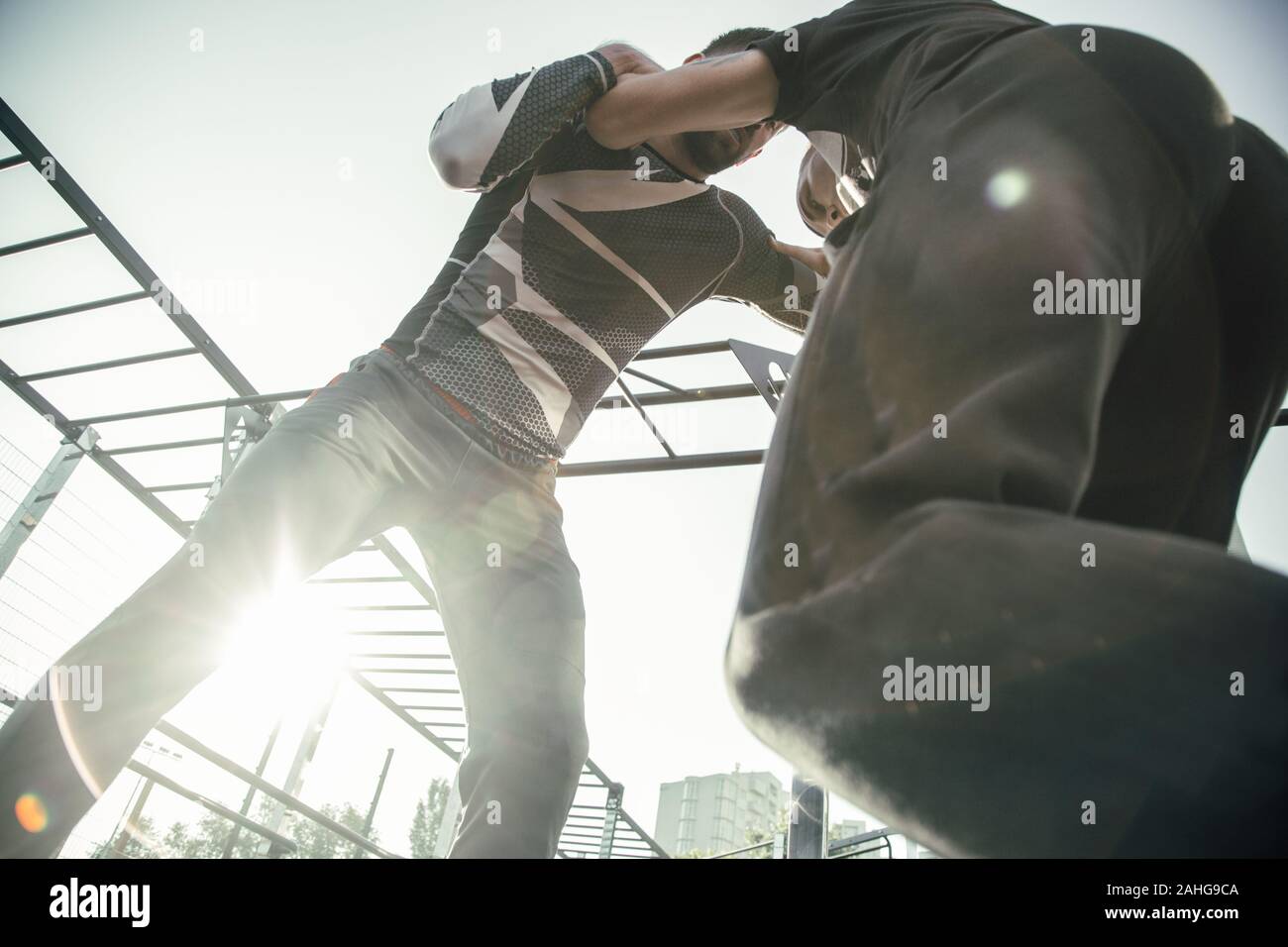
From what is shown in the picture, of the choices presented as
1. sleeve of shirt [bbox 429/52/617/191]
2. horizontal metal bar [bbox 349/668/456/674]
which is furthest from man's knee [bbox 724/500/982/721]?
horizontal metal bar [bbox 349/668/456/674]

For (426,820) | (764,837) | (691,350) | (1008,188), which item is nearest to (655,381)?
(691,350)

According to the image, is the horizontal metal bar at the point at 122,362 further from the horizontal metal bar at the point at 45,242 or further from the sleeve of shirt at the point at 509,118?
the sleeve of shirt at the point at 509,118

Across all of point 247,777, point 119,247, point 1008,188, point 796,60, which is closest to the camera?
point 1008,188

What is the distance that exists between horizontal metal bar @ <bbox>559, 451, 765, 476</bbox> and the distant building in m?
44.3

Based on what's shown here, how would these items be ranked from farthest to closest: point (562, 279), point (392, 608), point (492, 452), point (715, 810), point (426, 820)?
point (715, 810) → point (426, 820) → point (392, 608) → point (562, 279) → point (492, 452)

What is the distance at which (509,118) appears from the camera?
3.98ft

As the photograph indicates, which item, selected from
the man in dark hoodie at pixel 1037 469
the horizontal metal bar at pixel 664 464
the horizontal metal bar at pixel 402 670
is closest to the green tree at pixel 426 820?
the horizontal metal bar at pixel 402 670

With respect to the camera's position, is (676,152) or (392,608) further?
(392,608)

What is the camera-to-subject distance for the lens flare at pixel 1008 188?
1.45 feet

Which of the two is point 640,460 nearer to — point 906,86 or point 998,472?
point 906,86

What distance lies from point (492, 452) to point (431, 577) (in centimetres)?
29

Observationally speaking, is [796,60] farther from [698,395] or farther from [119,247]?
[119,247]

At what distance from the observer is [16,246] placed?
3.90 m
